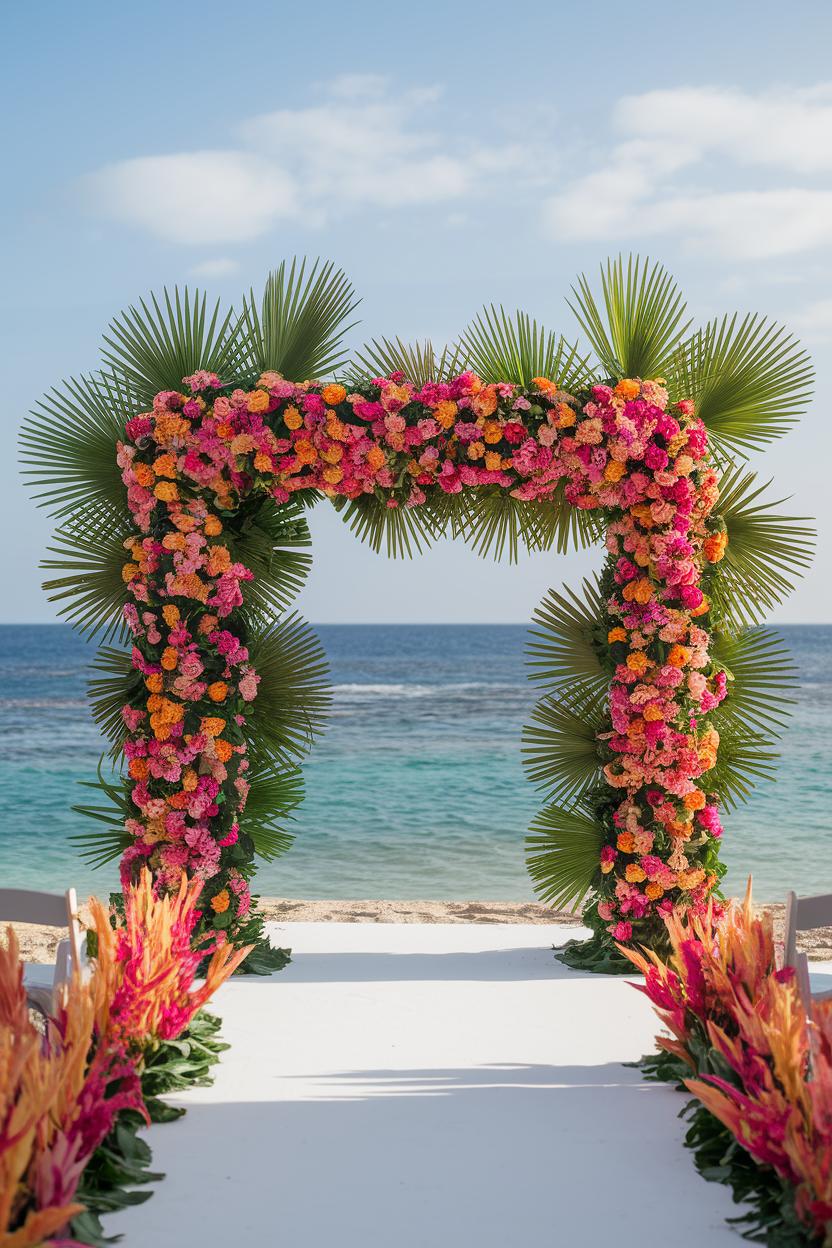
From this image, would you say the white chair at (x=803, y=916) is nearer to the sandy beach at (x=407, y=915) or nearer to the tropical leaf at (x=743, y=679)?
the tropical leaf at (x=743, y=679)

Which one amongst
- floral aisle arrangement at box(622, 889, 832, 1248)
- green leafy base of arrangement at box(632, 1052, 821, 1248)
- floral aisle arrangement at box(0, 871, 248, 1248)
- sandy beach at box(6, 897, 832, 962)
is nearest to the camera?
floral aisle arrangement at box(0, 871, 248, 1248)

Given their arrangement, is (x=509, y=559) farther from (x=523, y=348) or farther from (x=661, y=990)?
(x=661, y=990)

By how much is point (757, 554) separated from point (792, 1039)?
3.42 metres

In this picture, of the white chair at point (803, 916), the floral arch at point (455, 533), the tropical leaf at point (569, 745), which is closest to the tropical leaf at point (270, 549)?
the floral arch at point (455, 533)

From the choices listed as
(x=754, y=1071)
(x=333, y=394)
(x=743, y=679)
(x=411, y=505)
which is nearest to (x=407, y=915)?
(x=743, y=679)

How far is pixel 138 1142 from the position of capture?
10.3 ft

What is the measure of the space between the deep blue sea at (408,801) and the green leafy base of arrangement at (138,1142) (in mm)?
6777

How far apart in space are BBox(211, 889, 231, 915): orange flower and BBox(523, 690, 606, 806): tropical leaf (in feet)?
5.10

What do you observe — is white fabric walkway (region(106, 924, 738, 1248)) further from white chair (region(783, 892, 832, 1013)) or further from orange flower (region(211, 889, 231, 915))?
white chair (region(783, 892, 832, 1013))

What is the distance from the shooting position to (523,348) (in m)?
5.57

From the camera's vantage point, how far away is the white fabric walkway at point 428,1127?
9.11ft

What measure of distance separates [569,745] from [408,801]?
36.6 ft

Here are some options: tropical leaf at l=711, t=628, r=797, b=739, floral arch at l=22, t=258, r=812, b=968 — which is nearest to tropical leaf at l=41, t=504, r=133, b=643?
floral arch at l=22, t=258, r=812, b=968

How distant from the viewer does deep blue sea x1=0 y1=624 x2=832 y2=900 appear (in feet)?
37.7
